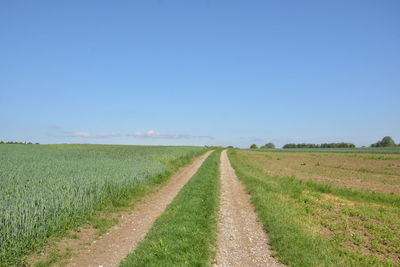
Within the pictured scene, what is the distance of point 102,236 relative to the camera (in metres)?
9.40

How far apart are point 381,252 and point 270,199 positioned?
21.0 ft

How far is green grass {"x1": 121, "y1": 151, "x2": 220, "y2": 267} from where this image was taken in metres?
6.67

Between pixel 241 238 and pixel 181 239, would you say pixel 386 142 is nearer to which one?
pixel 241 238

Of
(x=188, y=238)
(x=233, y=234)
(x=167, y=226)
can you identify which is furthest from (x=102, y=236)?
(x=233, y=234)

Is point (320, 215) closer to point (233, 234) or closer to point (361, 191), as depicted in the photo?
point (233, 234)

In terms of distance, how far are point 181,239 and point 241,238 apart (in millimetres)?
2126

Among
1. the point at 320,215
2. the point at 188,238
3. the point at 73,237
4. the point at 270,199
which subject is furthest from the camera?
the point at 270,199

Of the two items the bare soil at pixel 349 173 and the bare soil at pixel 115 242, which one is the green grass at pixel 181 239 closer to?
the bare soil at pixel 115 242

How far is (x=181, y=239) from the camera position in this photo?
790cm

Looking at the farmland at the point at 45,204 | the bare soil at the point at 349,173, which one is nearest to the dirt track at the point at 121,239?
the farmland at the point at 45,204

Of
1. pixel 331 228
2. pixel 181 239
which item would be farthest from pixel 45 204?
pixel 331 228

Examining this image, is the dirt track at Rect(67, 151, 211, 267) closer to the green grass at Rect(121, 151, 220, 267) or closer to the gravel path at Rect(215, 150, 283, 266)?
the green grass at Rect(121, 151, 220, 267)

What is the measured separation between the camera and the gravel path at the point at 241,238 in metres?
6.99

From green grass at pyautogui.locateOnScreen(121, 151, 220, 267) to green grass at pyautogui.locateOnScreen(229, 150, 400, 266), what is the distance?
2168 mm
